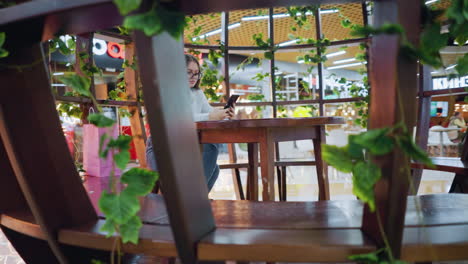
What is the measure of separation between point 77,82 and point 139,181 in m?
0.20

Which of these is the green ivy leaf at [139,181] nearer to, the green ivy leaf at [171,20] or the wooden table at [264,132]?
the green ivy leaf at [171,20]

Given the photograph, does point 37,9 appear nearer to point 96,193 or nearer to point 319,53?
point 96,193

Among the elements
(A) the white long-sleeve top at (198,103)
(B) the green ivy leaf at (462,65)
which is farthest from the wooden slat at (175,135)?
(A) the white long-sleeve top at (198,103)

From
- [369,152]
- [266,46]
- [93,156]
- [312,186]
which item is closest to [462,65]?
[369,152]

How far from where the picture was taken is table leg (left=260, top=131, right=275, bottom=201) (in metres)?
1.84

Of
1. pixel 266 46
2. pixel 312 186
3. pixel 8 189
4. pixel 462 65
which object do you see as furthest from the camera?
pixel 312 186

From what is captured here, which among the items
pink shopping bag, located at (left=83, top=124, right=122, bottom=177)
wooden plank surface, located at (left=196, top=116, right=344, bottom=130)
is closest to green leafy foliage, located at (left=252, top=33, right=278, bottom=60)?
wooden plank surface, located at (left=196, top=116, right=344, bottom=130)

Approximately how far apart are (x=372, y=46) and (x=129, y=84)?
2.61m

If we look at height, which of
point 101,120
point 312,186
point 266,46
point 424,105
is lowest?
point 312,186

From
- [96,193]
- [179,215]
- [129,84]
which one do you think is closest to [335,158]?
[179,215]

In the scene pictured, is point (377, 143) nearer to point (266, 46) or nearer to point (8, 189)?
point (8, 189)

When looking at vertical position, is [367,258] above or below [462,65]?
below

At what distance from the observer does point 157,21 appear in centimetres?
45

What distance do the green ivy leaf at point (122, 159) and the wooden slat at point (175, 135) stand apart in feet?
0.22
